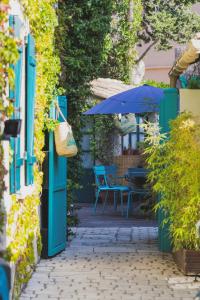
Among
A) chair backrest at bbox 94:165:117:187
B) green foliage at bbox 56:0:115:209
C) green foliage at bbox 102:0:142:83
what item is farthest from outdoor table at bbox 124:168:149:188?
green foliage at bbox 102:0:142:83

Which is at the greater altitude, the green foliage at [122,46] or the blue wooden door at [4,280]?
the green foliage at [122,46]

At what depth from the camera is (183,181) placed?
9391 millimetres

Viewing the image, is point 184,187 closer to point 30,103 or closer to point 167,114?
point 167,114

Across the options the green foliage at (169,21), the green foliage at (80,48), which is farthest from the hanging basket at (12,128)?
the green foliage at (169,21)

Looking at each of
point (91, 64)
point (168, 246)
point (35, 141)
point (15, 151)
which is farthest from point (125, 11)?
point (15, 151)

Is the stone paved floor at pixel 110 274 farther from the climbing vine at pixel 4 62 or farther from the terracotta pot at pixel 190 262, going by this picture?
the climbing vine at pixel 4 62

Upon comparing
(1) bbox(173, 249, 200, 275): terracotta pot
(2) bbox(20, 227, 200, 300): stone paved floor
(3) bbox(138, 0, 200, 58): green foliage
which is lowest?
(2) bbox(20, 227, 200, 300): stone paved floor

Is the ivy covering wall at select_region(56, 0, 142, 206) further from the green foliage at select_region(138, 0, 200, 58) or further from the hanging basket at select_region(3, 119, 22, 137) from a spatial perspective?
the green foliage at select_region(138, 0, 200, 58)

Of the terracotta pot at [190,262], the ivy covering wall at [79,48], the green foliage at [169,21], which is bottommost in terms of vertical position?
the terracotta pot at [190,262]

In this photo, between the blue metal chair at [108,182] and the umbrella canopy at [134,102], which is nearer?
the umbrella canopy at [134,102]

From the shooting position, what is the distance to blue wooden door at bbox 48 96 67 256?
10336 mm

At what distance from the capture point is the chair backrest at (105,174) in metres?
16.8

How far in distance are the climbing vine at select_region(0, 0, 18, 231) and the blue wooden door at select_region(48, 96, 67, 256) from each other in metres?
3.58

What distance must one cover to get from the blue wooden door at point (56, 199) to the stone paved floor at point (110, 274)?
7.7 inches
